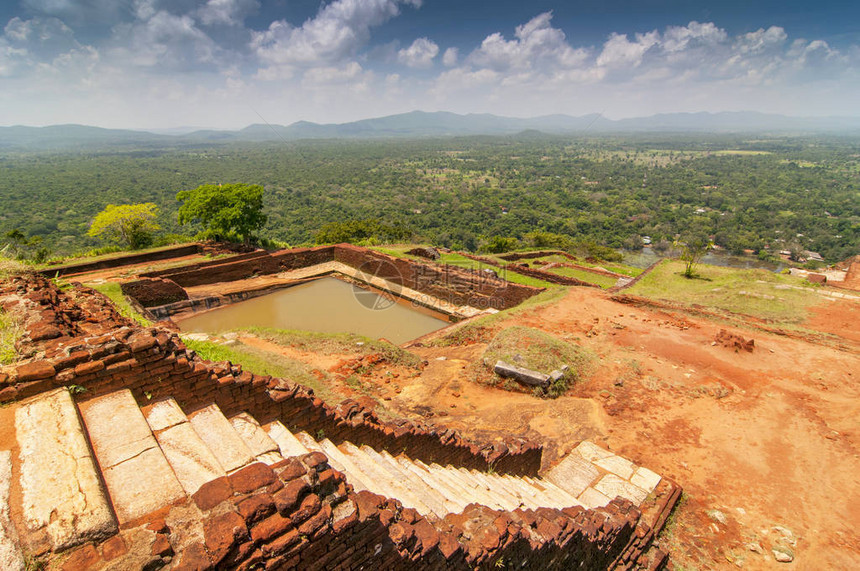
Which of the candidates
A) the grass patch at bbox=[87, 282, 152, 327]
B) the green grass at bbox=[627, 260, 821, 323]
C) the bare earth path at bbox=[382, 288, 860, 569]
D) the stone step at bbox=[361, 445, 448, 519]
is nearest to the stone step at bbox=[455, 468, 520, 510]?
the stone step at bbox=[361, 445, 448, 519]

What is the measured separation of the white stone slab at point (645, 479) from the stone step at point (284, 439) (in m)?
4.88

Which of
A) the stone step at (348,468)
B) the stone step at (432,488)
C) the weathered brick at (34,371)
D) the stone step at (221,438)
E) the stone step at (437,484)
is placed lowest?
the stone step at (437,484)

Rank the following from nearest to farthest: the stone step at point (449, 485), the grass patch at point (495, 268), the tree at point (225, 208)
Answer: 1. the stone step at point (449, 485)
2. the grass patch at point (495, 268)
3. the tree at point (225, 208)

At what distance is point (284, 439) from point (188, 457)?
0.95 m

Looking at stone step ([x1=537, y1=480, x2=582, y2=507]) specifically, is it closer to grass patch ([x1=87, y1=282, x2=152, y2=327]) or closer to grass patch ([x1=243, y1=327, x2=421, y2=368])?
grass patch ([x1=243, y1=327, x2=421, y2=368])

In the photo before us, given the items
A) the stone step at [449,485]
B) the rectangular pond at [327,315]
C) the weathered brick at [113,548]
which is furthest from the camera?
the rectangular pond at [327,315]

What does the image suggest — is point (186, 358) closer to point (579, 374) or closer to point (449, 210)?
point (579, 374)

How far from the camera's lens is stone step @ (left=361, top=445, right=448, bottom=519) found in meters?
3.75

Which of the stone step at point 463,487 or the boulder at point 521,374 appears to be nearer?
the stone step at point 463,487

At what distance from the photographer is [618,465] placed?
6254 mm

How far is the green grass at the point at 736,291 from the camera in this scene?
1321 centimetres

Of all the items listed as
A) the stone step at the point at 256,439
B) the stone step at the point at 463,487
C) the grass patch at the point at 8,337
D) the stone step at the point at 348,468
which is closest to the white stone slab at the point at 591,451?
the stone step at the point at 463,487

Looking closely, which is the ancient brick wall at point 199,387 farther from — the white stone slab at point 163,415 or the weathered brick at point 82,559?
the weathered brick at point 82,559

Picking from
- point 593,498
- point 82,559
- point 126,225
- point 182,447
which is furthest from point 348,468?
point 126,225
